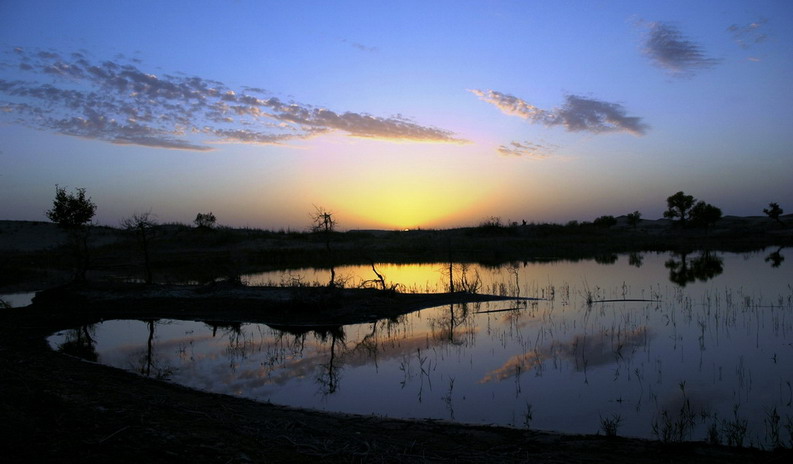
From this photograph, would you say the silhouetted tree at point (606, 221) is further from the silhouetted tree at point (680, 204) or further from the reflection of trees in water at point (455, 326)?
the reflection of trees in water at point (455, 326)

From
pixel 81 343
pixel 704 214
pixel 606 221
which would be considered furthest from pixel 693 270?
pixel 606 221

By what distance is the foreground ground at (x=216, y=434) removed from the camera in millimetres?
4836

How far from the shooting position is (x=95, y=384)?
8.11 metres

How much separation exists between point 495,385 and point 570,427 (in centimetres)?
220

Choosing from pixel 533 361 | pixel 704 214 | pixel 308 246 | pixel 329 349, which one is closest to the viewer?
pixel 533 361

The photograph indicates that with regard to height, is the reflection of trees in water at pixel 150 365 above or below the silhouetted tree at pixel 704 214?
below

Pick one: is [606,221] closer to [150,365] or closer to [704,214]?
[704,214]

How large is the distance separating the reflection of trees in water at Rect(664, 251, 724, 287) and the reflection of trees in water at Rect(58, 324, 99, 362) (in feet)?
79.0

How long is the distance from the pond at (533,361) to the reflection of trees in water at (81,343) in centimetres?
6

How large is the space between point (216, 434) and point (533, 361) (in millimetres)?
7667

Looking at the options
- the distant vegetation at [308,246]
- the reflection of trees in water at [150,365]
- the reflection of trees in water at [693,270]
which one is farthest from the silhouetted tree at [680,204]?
the reflection of trees in water at [150,365]

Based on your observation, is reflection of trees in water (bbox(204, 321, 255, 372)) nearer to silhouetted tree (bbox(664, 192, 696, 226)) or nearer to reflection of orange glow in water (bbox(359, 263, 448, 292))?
reflection of orange glow in water (bbox(359, 263, 448, 292))

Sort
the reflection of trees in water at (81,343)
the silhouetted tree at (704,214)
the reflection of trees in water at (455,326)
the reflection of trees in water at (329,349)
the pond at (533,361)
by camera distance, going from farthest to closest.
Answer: the silhouetted tree at (704,214) → the reflection of trees in water at (455,326) → the reflection of trees in water at (81,343) → the reflection of trees in water at (329,349) → the pond at (533,361)

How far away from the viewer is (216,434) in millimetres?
5645
